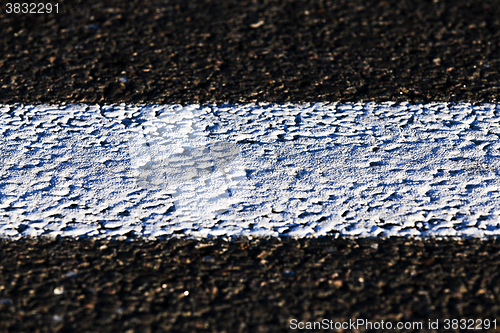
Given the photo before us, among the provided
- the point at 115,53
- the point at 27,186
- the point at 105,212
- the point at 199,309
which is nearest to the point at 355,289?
the point at 199,309

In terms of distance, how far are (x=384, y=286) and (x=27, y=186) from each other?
132 centimetres

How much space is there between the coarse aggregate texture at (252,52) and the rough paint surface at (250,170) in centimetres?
14

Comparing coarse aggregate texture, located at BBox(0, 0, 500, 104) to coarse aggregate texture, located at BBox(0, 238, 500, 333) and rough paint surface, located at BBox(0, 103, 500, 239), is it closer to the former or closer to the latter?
rough paint surface, located at BBox(0, 103, 500, 239)

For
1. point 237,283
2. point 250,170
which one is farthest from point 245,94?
point 237,283

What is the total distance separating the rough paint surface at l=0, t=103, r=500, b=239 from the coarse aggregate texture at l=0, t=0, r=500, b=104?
0.14 metres

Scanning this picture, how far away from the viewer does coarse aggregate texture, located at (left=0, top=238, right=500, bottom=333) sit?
5.06 feet

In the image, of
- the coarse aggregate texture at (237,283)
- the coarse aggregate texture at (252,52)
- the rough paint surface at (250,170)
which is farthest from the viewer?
the coarse aggregate texture at (252,52)

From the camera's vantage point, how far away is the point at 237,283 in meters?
1.66

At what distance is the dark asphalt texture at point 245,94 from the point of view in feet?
5.16

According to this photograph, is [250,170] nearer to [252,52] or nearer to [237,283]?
[237,283]

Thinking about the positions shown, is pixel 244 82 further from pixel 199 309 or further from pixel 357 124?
pixel 199 309

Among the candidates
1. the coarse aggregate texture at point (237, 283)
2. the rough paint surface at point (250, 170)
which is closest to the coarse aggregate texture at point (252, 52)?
the rough paint surface at point (250, 170)

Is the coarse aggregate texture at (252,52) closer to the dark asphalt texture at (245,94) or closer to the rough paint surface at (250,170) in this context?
the dark asphalt texture at (245,94)

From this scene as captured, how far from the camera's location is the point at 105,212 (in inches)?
75.2
